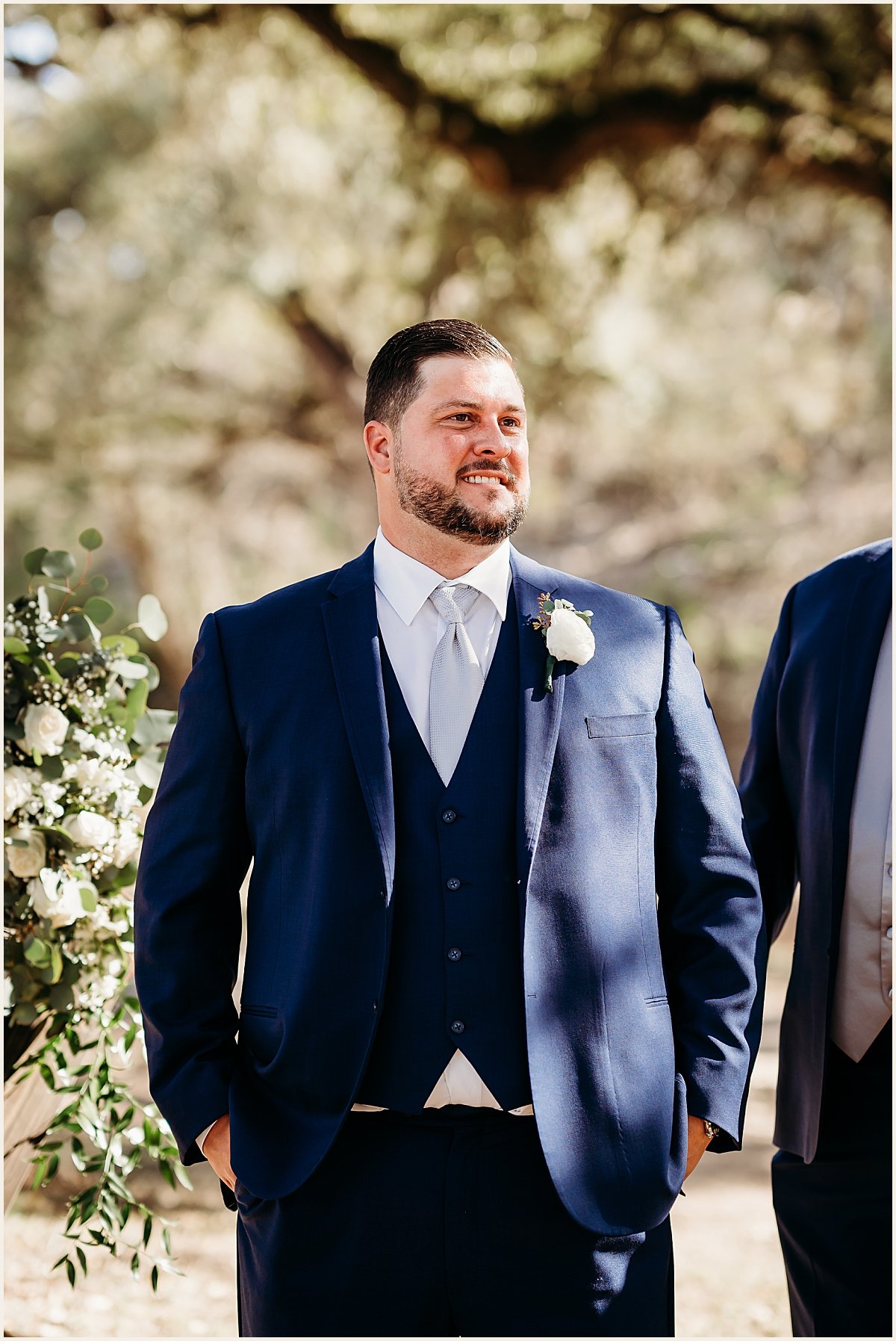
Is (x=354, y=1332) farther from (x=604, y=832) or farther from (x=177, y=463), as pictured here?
(x=177, y=463)

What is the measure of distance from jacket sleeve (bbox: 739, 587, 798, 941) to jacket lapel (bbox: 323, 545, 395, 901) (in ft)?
2.85

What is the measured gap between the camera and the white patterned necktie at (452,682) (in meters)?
2.17

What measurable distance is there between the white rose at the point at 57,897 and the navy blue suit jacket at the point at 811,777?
1429 mm

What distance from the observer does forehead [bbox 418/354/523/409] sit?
→ 2.22 m

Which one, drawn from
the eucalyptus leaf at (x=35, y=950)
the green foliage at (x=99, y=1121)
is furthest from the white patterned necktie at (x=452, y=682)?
the green foliage at (x=99, y=1121)

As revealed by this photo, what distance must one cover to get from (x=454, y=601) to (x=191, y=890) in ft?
2.24

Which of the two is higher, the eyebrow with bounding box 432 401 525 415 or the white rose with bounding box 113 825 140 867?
the eyebrow with bounding box 432 401 525 415

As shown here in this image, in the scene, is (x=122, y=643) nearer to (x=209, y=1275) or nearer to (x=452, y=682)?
(x=452, y=682)

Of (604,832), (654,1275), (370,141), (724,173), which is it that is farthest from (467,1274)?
(370,141)

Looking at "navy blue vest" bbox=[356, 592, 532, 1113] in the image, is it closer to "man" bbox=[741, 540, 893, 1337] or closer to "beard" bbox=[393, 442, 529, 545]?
"beard" bbox=[393, 442, 529, 545]

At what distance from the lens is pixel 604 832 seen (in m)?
2.16

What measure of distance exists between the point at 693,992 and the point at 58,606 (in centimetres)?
179

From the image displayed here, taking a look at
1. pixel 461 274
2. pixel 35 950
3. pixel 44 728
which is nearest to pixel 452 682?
pixel 44 728

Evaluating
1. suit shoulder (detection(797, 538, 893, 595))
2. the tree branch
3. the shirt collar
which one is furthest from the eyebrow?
the tree branch
